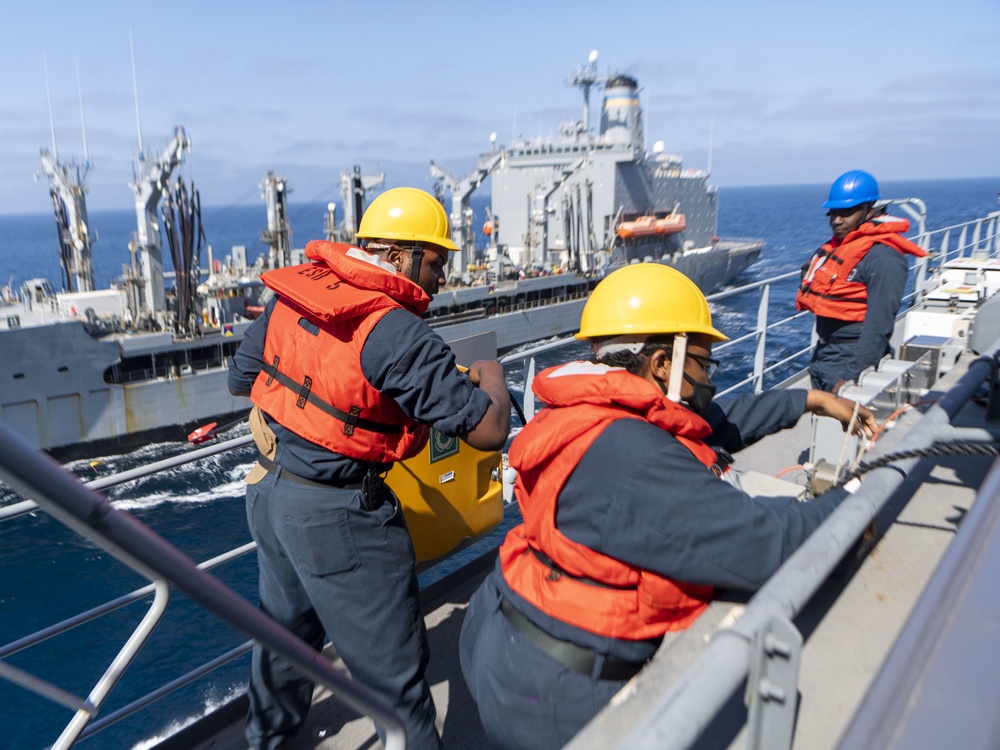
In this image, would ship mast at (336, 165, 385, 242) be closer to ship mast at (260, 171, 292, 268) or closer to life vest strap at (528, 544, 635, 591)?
ship mast at (260, 171, 292, 268)

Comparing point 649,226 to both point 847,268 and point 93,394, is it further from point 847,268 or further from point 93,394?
point 847,268

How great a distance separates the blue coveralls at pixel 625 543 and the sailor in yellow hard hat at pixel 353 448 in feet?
1.59

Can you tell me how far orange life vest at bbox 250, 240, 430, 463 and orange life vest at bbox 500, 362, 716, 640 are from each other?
24.3 inches

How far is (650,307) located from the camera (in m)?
1.61

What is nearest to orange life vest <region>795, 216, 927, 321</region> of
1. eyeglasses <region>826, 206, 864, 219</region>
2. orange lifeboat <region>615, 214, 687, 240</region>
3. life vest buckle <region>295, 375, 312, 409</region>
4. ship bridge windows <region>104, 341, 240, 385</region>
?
eyeglasses <region>826, 206, 864, 219</region>

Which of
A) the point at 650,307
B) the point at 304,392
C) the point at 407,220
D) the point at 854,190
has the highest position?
the point at 854,190

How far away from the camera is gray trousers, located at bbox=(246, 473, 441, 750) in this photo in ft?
6.50

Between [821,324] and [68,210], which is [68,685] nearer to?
[821,324]

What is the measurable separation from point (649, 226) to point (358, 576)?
35115 millimetres

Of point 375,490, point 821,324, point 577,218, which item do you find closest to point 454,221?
point 577,218

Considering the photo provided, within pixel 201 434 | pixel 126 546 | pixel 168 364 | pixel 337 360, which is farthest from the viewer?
pixel 168 364

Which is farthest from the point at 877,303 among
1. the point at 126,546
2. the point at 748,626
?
the point at 126,546

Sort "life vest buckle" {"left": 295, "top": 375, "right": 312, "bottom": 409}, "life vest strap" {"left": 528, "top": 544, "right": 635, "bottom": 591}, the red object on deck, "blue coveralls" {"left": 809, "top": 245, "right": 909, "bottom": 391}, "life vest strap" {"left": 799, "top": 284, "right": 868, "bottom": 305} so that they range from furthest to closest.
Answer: the red object on deck
"life vest strap" {"left": 799, "top": 284, "right": 868, "bottom": 305}
"blue coveralls" {"left": 809, "top": 245, "right": 909, "bottom": 391}
"life vest buckle" {"left": 295, "top": 375, "right": 312, "bottom": 409}
"life vest strap" {"left": 528, "top": 544, "right": 635, "bottom": 591}

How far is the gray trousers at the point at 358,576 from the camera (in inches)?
78.0
